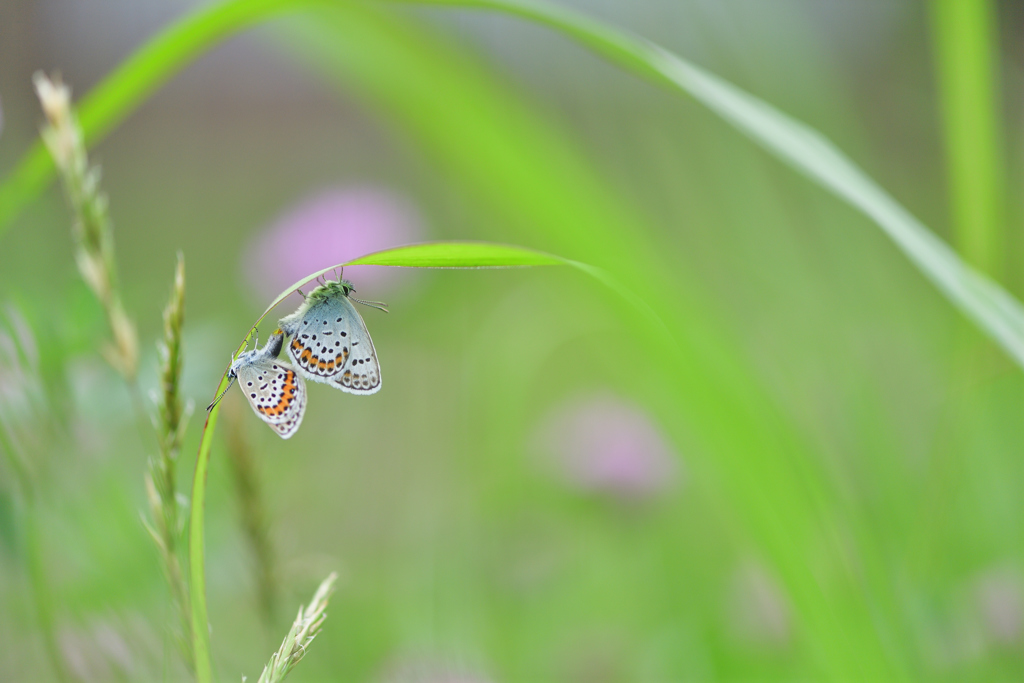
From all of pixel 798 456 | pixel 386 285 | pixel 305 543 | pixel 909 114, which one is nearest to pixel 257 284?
pixel 386 285

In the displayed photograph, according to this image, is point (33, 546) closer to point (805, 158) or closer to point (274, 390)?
point (274, 390)

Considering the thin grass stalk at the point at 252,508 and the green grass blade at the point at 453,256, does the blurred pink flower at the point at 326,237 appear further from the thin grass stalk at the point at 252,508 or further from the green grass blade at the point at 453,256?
the green grass blade at the point at 453,256

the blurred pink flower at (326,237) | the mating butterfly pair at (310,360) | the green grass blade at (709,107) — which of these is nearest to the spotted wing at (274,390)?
the mating butterfly pair at (310,360)

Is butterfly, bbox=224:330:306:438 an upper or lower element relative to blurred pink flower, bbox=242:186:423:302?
lower

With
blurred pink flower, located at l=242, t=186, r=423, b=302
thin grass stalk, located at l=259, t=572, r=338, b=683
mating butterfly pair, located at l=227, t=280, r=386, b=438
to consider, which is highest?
blurred pink flower, located at l=242, t=186, r=423, b=302

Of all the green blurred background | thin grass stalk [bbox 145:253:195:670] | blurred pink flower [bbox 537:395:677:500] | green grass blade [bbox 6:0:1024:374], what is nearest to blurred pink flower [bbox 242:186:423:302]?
the green blurred background

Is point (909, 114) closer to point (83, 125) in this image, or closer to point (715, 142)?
point (715, 142)

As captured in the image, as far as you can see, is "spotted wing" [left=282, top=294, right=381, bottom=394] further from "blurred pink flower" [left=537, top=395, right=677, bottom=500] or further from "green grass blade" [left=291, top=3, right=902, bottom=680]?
"blurred pink flower" [left=537, top=395, right=677, bottom=500]
